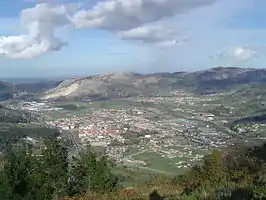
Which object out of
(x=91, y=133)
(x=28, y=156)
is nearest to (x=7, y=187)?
(x=28, y=156)

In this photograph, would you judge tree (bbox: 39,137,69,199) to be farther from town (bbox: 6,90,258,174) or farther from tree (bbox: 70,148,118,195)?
town (bbox: 6,90,258,174)

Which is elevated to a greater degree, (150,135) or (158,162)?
(150,135)

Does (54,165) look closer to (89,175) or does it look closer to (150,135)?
(89,175)

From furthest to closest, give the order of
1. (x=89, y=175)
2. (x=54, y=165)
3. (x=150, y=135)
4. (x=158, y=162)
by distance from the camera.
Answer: (x=150, y=135) < (x=158, y=162) < (x=54, y=165) < (x=89, y=175)

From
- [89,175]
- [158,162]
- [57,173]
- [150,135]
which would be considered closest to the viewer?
[89,175]

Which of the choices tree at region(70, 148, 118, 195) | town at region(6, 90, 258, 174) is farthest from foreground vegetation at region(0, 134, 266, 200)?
town at region(6, 90, 258, 174)

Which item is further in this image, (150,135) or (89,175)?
(150,135)

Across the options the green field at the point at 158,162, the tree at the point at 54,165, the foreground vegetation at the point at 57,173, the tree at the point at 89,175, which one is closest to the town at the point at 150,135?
the green field at the point at 158,162

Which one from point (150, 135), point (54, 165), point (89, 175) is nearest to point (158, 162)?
point (150, 135)

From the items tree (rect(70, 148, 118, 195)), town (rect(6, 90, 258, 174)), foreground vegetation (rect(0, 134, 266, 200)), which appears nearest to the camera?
foreground vegetation (rect(0, 134, 266, 200))

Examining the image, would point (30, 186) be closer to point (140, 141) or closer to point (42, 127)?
point (140, 141)

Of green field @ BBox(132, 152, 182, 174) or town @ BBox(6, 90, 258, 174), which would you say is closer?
green field @ BBox(132, 152, 182, 174)
